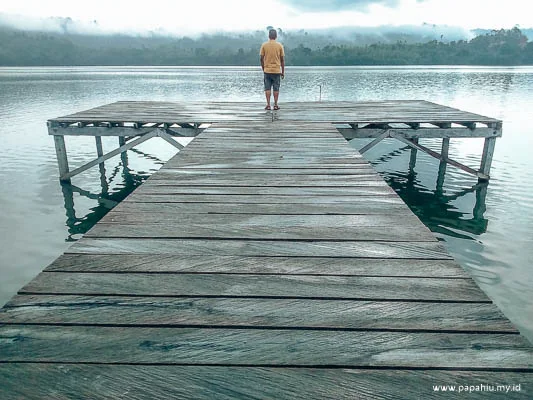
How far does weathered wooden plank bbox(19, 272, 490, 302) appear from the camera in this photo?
222cm

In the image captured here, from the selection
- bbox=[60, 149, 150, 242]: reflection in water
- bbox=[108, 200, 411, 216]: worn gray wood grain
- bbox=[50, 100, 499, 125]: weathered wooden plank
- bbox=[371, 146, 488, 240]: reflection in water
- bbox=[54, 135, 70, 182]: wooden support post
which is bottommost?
bbox=[60, 149, 150, 242]: reflection in water

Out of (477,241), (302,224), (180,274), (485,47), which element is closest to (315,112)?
(477,241)

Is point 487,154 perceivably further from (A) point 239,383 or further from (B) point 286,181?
(A) point 239,383

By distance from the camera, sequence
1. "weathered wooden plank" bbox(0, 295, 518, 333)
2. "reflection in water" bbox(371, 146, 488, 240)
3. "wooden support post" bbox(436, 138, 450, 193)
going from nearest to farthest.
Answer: "weathered wooden plank" bbox(0, 295, 518, 333)
"reflection in water" bbox(371, 146, 488, 240)
"wooden support post" bbox(436, 138, 450, 193)

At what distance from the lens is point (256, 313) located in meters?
2.06

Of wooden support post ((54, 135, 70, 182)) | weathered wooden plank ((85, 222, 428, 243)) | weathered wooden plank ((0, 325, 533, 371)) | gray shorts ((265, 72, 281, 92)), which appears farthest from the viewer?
wooden support post ((54, 135, 70, 182))

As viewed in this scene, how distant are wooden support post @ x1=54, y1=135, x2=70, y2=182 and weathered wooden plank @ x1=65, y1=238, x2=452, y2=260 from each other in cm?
977

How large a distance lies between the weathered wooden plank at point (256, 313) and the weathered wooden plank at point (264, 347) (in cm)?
6

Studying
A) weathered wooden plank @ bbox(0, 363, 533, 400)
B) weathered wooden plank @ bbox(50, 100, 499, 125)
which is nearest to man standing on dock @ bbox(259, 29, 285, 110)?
weathered wooden plank @ bbox(50, 100, 499, 125)

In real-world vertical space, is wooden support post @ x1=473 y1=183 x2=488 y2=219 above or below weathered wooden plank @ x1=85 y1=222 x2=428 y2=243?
below

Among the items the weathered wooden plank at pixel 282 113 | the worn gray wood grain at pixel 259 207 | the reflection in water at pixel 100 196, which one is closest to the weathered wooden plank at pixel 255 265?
the worn gray wood grain at pixel 259 207

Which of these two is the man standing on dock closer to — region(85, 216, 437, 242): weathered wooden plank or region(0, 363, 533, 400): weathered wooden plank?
region(85, 216, 437, 242): weathered wooden plank

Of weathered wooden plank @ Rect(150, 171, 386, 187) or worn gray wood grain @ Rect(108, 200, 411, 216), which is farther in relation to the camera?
weathered wooden plank @ Rect(150, 171, 386, 187)

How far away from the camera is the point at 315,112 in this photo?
37.8 ft
